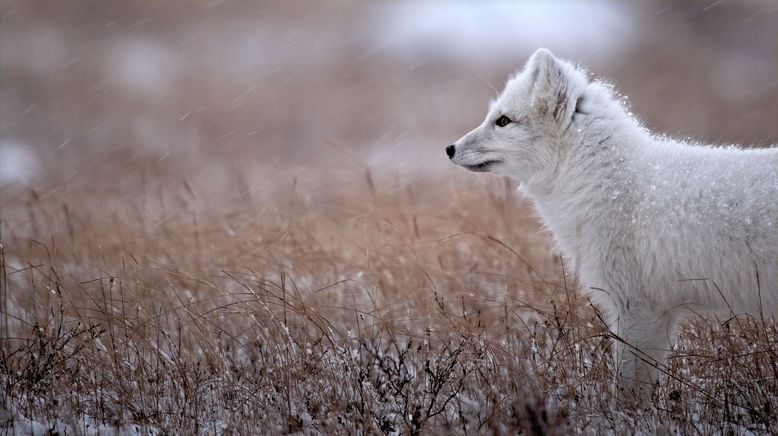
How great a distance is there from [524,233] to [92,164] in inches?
486

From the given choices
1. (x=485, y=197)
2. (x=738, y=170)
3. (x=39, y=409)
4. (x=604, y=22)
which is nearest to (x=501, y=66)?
(x=604, y=22)

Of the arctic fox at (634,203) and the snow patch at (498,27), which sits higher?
the snow patch at (498,27)

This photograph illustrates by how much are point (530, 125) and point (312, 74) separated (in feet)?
56.9

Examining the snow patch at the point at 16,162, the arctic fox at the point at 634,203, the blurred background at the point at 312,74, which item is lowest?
the arctic fox at the point at 634,203

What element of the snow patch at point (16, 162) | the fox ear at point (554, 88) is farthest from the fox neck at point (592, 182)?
the snow patch at point (16, 162)

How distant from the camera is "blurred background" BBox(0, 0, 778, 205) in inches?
594

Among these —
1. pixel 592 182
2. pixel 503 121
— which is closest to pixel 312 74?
pixel 503 121

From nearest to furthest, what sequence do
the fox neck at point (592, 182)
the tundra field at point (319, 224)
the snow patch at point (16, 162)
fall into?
1. the tundra field at point (319, 224)
2. the fox neck at point (592, 182)
3. the snow patch at point (16, 162)

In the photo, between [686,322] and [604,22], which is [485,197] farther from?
[604,22]

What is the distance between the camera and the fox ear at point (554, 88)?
3.75m

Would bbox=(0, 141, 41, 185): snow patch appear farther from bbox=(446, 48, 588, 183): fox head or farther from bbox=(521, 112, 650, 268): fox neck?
bbox=(521, 112, 650, 268): fox neck

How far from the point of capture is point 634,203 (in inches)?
129

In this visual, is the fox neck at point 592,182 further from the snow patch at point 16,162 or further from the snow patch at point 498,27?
the snow patch at point 498,27

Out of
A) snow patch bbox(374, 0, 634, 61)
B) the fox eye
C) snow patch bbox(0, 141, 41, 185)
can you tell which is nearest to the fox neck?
the fox eye
